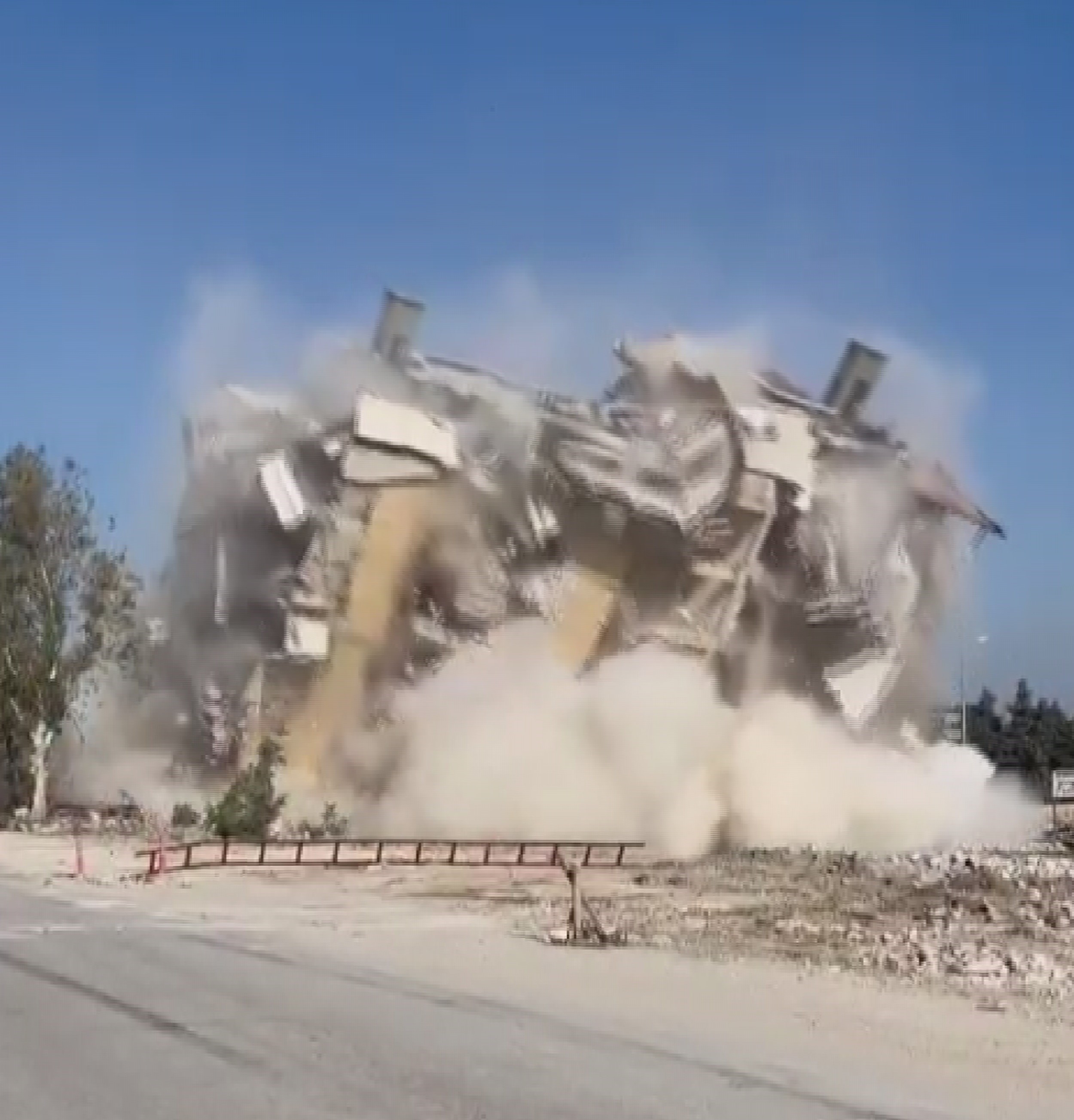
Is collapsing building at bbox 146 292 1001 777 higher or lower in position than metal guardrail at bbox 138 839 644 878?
higher

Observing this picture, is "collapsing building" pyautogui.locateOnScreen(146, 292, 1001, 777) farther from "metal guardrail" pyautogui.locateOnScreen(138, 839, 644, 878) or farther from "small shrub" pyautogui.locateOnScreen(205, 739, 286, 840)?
"metal guardrail" pyautogui.locateOnScreen(138, 839, 644, 878)

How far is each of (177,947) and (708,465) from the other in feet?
88.9

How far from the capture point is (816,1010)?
14406mm

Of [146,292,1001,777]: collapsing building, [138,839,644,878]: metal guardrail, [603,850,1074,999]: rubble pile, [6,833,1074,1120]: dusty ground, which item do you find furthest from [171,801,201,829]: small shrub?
[603,850,1074,999]: rubble pile

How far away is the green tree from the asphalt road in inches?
1352

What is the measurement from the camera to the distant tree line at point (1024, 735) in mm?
89438

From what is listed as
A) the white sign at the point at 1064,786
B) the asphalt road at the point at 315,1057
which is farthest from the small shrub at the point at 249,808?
the white sign at the point at 1064,786

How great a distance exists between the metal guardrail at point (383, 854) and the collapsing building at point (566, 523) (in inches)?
314

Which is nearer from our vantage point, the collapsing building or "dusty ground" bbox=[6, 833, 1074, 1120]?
"dusty ground" bbox=[6, 833, 1074, 1120]

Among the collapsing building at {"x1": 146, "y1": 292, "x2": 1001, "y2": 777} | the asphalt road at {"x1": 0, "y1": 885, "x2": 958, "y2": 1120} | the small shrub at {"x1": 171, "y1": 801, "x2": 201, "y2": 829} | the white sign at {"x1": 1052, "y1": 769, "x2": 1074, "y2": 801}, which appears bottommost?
the small shrub at {"x1": 171, "y1": 801, "x2": 201, "y2": 829}

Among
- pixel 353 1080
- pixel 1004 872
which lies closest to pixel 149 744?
pixel 1004 872

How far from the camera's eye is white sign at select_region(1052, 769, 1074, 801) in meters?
58.3

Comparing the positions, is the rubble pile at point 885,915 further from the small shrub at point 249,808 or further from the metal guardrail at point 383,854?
the small shrub at point 249,808

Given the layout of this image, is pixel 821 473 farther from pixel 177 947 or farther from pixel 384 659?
pixel 177 947
